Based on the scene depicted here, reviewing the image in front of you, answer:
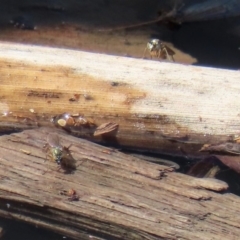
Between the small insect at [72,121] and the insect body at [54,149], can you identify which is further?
the small insect at [72,121]

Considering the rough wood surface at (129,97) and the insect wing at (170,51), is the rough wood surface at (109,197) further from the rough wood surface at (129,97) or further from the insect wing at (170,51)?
the insect wing at (170,51)

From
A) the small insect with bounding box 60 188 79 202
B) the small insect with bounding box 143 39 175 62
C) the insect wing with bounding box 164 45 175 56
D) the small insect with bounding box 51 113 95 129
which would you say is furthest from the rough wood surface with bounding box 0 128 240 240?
the insect wing with bounding box 164 45 175 56

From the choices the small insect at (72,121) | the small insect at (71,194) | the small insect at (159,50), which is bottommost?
the small insect at (71,194)

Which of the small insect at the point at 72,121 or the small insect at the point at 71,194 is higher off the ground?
the small insect at the point at 72,121

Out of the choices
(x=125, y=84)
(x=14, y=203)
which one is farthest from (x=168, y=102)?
(x=14, y=203)

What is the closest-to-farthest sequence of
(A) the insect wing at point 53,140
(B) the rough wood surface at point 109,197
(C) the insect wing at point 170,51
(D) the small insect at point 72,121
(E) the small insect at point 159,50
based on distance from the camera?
(B) the rough wood surface at point 109,197 → (A) the insect wing at point 53,140 → (D) the small insect at point 72,121 → (E) the small insect at point 159,50 → (C) the insect wing at point 170,51

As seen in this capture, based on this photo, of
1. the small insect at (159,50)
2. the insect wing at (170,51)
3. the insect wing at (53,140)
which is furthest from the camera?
the insect wing at (170,51)

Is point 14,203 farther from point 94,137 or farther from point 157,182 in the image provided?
point 157,182

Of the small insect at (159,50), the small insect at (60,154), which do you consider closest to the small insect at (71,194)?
the small insect at (60,154)

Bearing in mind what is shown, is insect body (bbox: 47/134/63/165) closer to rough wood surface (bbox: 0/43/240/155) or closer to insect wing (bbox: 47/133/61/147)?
insect wing (bbox: 47/133/61/147)
